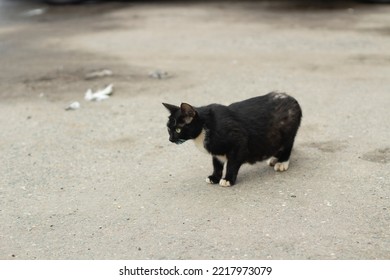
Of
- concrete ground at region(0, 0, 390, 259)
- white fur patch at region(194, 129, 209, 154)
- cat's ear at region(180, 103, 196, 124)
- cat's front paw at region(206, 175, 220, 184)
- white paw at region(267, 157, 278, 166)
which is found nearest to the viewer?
concrete ground at region(0, 0, 390, 259)

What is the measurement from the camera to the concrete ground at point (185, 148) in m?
4.60

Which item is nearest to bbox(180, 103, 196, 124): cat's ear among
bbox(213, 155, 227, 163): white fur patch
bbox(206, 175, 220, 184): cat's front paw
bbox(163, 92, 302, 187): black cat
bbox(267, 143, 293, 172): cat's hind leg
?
bbox(163, 92, 302, 187): black cat

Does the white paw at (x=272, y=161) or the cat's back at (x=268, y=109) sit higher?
the cat's back at (x=268, y=109)

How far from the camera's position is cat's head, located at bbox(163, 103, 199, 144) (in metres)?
5.21

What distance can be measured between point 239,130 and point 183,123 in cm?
50

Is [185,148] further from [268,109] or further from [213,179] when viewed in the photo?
[268,109]

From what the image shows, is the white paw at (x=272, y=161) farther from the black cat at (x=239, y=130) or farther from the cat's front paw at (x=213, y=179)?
the cat's front paw at (x=213, y=179)

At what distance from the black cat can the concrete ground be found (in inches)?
8.0

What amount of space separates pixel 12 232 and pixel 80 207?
24.6 inches

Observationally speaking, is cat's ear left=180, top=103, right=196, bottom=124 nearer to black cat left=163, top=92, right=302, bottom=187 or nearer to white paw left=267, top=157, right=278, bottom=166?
black cat left=163, top=92, right=302, bottom=187

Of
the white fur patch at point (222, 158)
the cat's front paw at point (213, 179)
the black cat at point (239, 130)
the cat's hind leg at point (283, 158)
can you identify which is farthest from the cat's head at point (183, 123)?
the cat's hind leg at point (283, 158)

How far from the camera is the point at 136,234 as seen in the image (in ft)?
15.4

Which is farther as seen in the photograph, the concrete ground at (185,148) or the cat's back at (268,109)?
the cat's back at (268,109)

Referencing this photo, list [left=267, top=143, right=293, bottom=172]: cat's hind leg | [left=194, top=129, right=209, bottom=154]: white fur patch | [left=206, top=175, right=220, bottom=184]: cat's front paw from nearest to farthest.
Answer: [left=194, top=129, right=209, bottom=154]: white fur patch, [left=206, top=175, right=220, bottom=184]: cat's front paw, [left=267, top=143, right=293, bottom=172]: cat's hind leg
